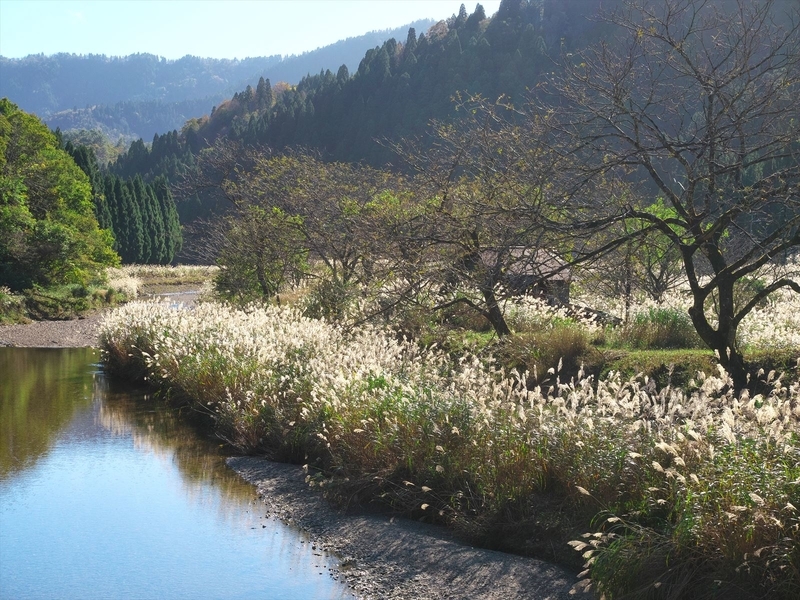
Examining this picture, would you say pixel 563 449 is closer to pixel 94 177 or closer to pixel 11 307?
pixel 11 307

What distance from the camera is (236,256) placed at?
26.4 meters

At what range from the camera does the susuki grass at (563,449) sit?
573 centimetres

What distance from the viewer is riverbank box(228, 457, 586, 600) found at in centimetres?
691

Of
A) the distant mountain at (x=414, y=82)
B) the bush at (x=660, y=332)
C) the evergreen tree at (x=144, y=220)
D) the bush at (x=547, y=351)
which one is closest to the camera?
the bush at (x=547, y=351)

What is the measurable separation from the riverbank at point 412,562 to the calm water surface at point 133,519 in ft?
0.80

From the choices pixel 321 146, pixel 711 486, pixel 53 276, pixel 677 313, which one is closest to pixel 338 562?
pixel 711 486

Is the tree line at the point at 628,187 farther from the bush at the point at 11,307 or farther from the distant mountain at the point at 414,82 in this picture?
the distant mountain at the point at 414,82

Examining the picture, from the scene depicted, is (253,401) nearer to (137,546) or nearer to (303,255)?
(137,546)

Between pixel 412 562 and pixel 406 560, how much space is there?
0.28 ft

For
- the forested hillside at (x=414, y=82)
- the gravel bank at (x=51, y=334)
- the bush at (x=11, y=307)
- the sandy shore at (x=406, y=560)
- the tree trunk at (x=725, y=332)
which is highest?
the forested hillside at (x=414, y=82)

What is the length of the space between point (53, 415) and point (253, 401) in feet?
16.4

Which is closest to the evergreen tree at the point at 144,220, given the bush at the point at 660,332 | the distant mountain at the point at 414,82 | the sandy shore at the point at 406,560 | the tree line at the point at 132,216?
the tree line at the point at 132,216

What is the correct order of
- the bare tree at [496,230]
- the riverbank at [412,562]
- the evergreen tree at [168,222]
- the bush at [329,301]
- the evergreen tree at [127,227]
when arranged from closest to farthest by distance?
the riverbank at [412,562], the bare tree at [496,230], the bush at [329,301], the evergreen tree at [127,227], the evergreen tree at [168,222]

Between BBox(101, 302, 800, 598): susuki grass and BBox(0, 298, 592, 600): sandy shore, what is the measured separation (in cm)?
35
